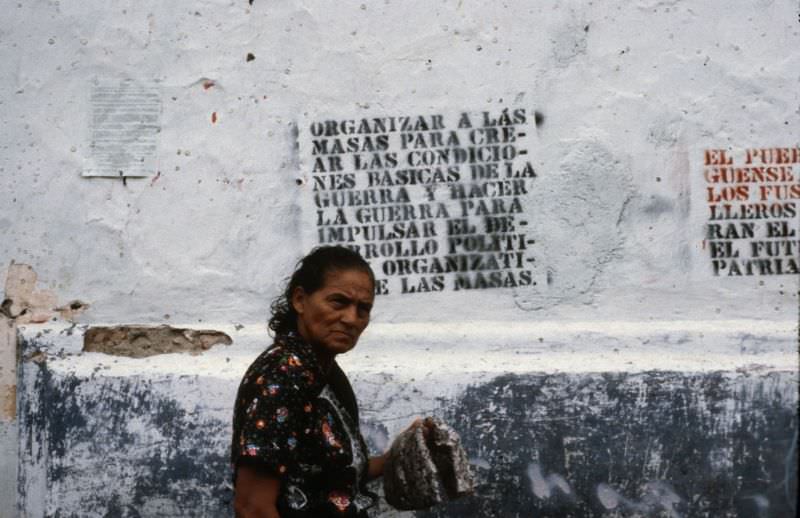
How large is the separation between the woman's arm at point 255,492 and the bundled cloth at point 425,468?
740 mm

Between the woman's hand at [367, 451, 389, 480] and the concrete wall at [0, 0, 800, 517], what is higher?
the concrete wall at [0, 0, 800, 517]

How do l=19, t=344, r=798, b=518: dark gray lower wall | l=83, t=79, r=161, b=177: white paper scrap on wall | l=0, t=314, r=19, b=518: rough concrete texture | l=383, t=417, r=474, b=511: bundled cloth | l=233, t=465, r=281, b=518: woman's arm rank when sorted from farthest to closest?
l=83, t=79, r=161, b=177: white paper scrap on wall, l=0, t=314, r=19, b=518: rough concrete texture, l=19, t=344, r=798, b=518: dark gray lower wall, l=383, t=417, r=474, b=511: bundled cloth, l=233, t=465, r=281, b=518: woman's arm

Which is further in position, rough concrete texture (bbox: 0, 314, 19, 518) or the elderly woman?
rough concrete texture (bbox: 0, 314, 19, 518)

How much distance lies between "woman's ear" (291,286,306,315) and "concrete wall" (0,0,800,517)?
5.51ft

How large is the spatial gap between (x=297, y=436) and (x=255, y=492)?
7.2 inches

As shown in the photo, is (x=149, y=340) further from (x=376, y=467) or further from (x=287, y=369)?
(x=287, y=369)

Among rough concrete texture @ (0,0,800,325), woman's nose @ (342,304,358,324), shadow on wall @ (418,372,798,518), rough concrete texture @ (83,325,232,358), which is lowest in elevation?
shadow on wall @ (418,372,798,518)

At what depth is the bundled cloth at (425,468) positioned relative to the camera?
3.15 m

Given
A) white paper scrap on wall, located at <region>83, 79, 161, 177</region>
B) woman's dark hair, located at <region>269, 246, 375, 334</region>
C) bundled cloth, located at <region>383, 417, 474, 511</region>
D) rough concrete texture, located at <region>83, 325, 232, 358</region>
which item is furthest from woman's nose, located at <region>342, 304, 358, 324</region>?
white paper scrap on wall, located at <region>83, 79, 161, 177</region>

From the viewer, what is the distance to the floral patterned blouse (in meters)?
2.53

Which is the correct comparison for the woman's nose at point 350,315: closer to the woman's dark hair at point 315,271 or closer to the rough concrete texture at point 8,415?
the woman's dark hair at point 315,271

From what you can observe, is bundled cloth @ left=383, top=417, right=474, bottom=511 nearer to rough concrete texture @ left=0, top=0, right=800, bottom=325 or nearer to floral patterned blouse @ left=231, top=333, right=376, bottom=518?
floral patterned blouse @ left=231, top=333, right=376, bottom=518

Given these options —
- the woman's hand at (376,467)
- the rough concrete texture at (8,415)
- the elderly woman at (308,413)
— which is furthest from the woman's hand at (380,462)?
the rough concrete texture at (8,415)

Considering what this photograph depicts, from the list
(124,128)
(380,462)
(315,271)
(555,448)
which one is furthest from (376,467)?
(124,128)
